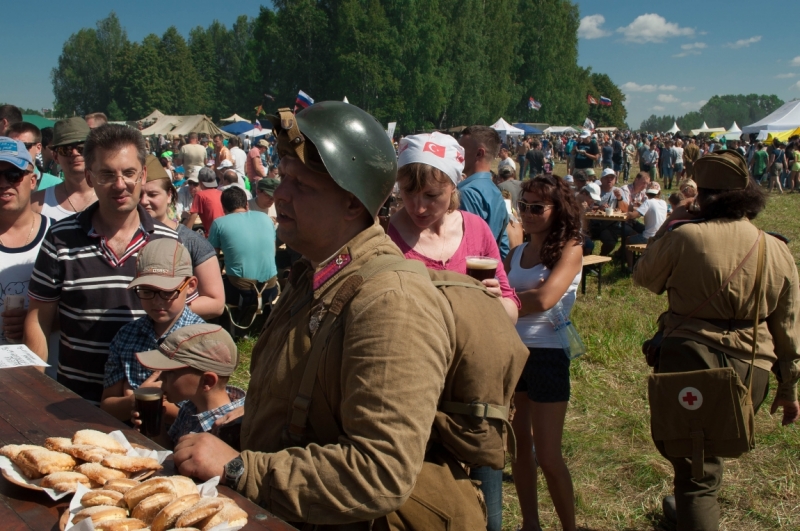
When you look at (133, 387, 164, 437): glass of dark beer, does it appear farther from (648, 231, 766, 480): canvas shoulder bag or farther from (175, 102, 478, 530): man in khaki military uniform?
(648, 231, 766, 480): canvas shoulder bag

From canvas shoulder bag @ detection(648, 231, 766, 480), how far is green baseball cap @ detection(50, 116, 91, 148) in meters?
3.54

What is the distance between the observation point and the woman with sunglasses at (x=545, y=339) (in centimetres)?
329

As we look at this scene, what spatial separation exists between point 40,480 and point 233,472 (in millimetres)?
511

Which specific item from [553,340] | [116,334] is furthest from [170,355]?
[553,340]

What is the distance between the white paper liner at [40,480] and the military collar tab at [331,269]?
0.64 m

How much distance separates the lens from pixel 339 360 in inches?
58.2

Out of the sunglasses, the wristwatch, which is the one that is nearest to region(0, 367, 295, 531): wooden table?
the wristwatch

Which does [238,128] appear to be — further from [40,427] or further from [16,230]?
[40,427]

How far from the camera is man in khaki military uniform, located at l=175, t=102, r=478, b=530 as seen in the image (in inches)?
55.4

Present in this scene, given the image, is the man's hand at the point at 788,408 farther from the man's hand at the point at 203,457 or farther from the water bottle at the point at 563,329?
the man's hand at the point at 203,457

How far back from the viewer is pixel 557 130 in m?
59.3

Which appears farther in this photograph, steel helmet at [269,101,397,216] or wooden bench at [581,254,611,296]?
wooden bench at [581,254,611,296]

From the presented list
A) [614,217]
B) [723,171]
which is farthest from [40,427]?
[614,217]

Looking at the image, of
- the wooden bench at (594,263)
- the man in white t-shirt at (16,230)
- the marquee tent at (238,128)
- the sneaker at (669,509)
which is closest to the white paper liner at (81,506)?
the man in white t-shirt at (16,230)
